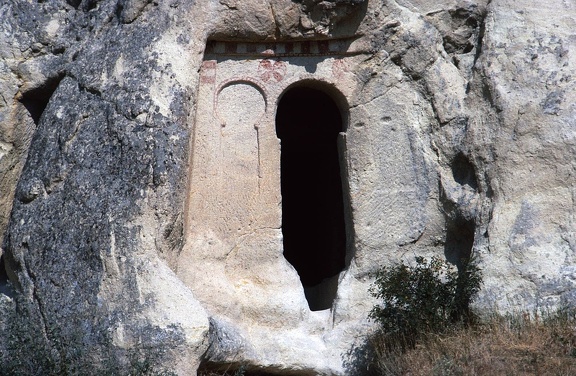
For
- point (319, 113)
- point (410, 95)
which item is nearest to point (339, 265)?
point (319, 113)

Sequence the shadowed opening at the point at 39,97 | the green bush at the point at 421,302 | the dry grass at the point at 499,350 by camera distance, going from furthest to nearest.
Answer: the shadowed opening at the point at 39,97 → the green bush at the point at 421,302 → the dry grass at the point at 499,350

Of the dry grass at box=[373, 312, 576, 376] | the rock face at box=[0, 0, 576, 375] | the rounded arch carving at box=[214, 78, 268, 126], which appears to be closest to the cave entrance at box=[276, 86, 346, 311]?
the rock face at box=[0, 0, 576, 375]

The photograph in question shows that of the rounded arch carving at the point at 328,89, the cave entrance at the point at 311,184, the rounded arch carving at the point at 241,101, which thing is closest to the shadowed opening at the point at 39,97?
the rounded arch carving at the point at 241,101

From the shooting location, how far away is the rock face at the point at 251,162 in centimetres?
943

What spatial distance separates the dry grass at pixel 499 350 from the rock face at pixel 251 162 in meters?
0.28

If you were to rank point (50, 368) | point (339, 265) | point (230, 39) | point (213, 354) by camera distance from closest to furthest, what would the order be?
1. point (50, 368)
2. point (213, 354)
3. point (230, 39)
4. point (339, 265)

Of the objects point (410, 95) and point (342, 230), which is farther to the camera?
point (342, 230)

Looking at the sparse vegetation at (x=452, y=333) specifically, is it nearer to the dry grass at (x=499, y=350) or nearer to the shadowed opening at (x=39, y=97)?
the dry grass at (x=499, y=350)

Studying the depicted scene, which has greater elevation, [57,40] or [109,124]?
[57,40]

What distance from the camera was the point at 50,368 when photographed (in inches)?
341

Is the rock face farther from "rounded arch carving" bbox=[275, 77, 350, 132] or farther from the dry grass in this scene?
the dry grass

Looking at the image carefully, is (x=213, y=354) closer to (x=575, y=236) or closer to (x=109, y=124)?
(x=109, y=124)

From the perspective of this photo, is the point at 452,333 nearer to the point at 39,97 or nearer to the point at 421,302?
the point at 421,302

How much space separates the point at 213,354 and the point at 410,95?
304cm
